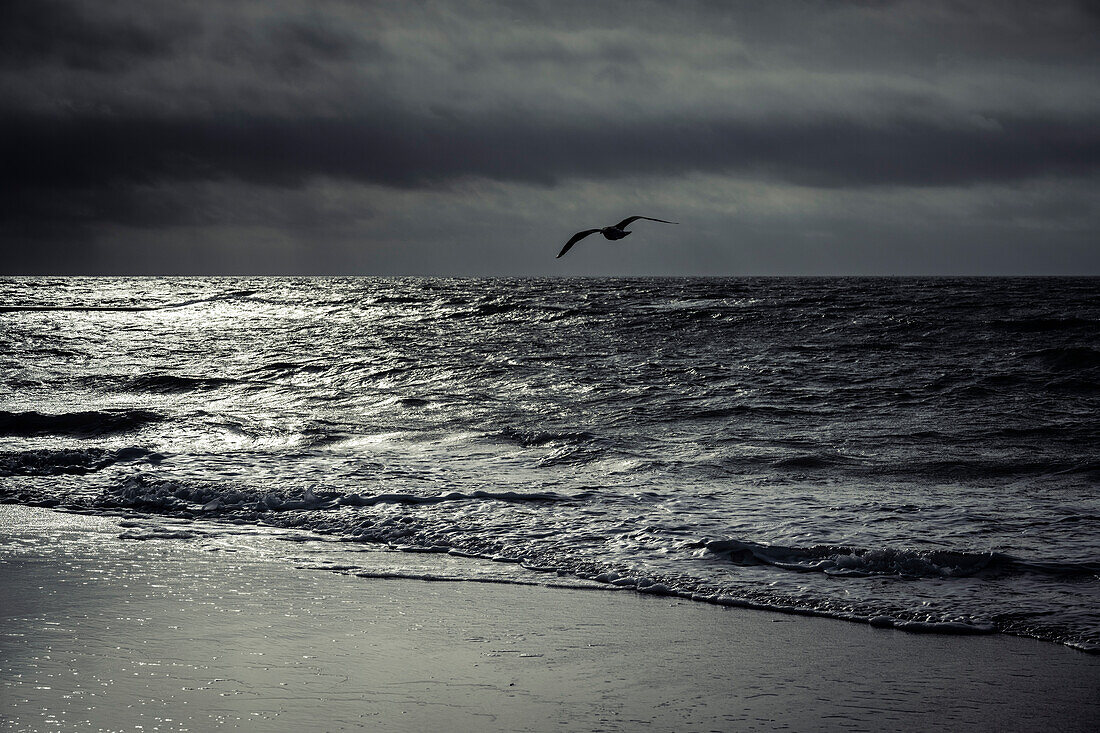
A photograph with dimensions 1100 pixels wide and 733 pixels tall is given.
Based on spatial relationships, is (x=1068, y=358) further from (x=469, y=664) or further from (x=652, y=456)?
(x=469, y=664)

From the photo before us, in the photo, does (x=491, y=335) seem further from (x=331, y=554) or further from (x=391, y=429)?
(x=331, y=554)

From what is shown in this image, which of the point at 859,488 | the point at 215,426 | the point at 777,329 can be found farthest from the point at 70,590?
the point at 777,329

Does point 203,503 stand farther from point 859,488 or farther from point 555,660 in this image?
point 859,488

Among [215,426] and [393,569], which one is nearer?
[393,569]

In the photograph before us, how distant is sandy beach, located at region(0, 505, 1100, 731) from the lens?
389 cm

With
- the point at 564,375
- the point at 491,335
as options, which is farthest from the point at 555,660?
the point at 491,335

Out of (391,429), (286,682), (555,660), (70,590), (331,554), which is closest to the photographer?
(286,682)

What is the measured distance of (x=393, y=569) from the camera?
657 centimetres

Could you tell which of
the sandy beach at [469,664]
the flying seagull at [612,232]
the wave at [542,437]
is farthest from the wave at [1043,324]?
the sandy beach at [469,664]

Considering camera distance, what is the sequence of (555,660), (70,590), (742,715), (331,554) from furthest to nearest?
1. (331,554)
2. (70,590)
3. (555,660)
4. (742,715)

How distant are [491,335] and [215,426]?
13.4 metres

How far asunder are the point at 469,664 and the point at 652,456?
662cm

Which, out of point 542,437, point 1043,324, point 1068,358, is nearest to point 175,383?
point 542,437

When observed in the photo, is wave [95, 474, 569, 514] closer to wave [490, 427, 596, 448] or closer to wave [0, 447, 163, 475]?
wave [0, 447, 163, 475]
